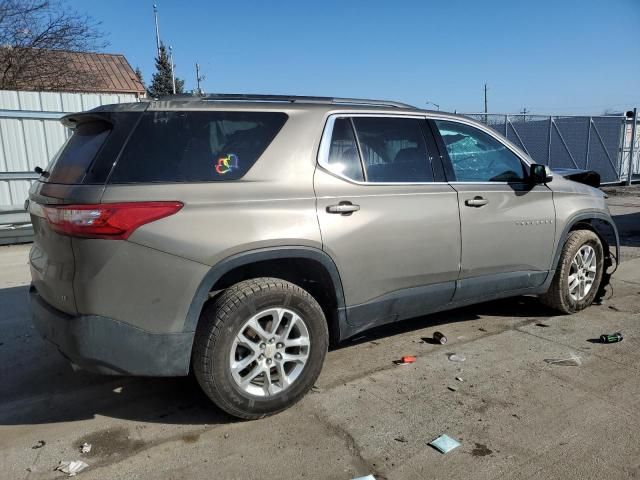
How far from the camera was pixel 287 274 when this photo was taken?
329 centimetres

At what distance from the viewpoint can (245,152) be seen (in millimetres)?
3062

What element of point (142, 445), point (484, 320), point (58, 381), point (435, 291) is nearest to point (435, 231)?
point (435, 291)

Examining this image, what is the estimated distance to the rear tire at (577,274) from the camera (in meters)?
4.71

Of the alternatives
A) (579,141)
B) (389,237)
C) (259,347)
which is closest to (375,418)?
(259,347)

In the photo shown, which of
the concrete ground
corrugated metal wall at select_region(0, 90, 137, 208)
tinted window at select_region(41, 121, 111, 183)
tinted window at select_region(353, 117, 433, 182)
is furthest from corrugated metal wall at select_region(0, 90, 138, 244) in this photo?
tinted window at select_region(353, 117, 433, 182)

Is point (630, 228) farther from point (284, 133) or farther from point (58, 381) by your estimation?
point (58, 381)

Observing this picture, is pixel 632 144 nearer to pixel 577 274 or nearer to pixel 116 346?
pixel 577 274

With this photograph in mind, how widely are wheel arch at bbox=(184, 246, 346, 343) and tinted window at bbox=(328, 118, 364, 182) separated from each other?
1.97ft

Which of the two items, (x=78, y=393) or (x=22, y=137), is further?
(x=22, y=137)

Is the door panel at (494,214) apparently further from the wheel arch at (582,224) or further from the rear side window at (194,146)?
the rear side window at (194,146)

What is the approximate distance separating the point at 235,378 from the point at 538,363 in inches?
91.4

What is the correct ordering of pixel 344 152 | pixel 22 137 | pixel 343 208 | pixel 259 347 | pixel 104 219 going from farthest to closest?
pixel 22 137 → pixel 344 152 → pixel 343 208 → pixel 259 347 → pixel 104 219

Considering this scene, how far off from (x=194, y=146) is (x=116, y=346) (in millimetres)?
1172

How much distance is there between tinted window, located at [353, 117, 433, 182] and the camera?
3539 mm
